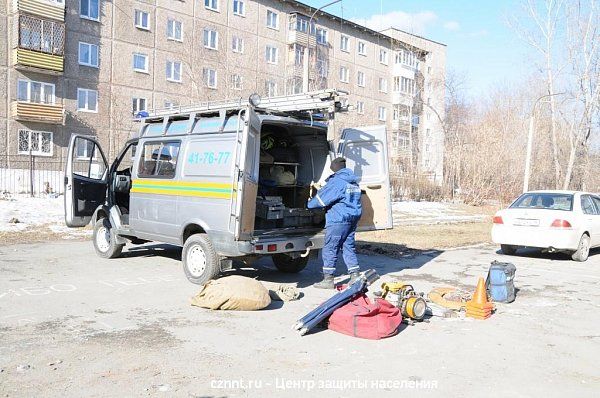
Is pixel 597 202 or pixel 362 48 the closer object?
pixel 597 202

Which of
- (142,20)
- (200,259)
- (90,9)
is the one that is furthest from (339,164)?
(142,20)

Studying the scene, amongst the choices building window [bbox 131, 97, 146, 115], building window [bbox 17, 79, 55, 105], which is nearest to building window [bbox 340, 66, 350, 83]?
building window [bbox 131, 97, 146, 115]

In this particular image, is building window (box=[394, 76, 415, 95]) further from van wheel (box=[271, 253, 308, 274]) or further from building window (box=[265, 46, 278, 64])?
van wheel (box=[271, 253, 308, 274])

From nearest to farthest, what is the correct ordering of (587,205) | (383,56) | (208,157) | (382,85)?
(208,157) < (587,205) < (383,56) < (382,85)

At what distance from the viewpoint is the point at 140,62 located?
3450 cm

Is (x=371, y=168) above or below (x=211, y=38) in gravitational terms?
below

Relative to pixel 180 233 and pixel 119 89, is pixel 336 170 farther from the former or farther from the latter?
pixel 119 89

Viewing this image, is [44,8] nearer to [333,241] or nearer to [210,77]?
[210,77]

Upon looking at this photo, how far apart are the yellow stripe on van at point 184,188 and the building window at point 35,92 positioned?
81.8 feet

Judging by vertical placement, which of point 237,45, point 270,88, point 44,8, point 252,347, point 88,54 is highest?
point 237,45

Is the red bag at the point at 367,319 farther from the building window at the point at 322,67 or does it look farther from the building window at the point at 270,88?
the building window at the point at 322,67

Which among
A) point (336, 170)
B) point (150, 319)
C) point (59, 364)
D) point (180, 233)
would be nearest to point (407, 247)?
point (336, 170)

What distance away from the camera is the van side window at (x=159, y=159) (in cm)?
873

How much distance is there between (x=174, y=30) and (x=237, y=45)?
4.83 m
